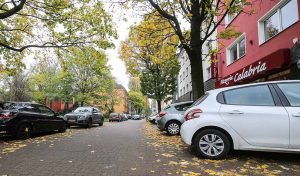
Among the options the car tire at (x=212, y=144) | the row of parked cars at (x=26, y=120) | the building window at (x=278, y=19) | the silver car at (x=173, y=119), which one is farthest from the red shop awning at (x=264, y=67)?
the row of parked cars at (x=26, y=120)

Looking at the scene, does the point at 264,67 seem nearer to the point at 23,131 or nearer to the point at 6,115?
the point at 23,131

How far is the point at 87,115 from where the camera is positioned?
803 inches

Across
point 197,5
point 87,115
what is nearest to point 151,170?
point 197,5

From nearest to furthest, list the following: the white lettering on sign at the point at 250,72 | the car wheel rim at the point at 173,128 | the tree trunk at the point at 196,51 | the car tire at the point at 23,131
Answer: the car tire at the point at 23,131 < the tree trunk at the point at 196,51 < the car wheel rim at the point at 173,128 < the white lettering on sign at the point at 250,72

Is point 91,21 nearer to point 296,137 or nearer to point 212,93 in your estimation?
point 212,93

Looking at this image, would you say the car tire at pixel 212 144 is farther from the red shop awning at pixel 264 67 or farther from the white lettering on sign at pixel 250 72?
the white lettering on sign at pixel 250 72

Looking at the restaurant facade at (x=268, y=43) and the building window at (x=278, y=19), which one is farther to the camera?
the building window at (x=278, y=19)

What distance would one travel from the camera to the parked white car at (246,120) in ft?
20.7

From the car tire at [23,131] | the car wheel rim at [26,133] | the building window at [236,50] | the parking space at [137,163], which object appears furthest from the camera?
the building window at [236,50]

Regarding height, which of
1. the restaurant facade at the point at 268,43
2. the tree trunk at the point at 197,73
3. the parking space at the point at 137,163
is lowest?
the parking space at the point at 137,163

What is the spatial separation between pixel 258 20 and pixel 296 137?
37.8ft

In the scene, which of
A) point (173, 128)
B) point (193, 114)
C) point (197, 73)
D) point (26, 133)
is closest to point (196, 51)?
point (197, 73)

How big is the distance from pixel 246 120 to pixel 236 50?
15757 mm

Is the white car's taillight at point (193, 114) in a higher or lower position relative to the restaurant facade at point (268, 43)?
lower
